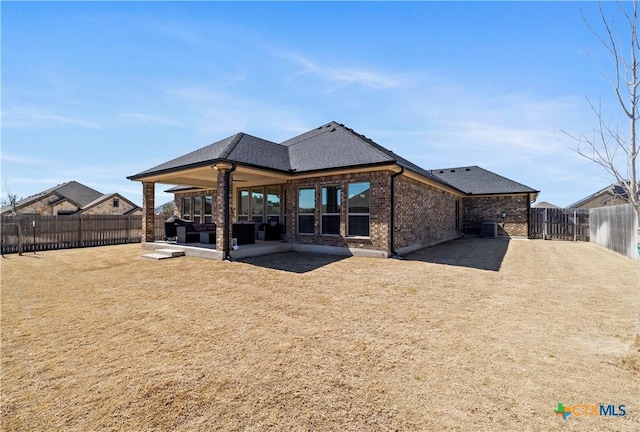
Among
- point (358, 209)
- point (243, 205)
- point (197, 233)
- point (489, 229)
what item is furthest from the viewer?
point (489, 229)

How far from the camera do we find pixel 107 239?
573 inches

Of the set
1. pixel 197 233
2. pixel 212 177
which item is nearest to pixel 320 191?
pixel 212 177

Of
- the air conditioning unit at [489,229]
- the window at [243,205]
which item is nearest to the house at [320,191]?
the window at [243,205]

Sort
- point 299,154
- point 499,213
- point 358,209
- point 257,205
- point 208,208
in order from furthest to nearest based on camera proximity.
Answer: point 499,213 → point 208,208 → point 257,205 → point 299,154 → point 358,209

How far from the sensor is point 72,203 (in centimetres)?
2903

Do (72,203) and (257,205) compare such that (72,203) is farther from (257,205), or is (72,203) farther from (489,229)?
(489,229)

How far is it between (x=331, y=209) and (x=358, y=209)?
3.56 feet

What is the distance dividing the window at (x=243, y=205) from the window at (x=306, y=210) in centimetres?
381

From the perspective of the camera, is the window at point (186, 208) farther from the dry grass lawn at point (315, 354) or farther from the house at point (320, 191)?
the dry grass lawn at point (315, 354)

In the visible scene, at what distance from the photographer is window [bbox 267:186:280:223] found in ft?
41.5

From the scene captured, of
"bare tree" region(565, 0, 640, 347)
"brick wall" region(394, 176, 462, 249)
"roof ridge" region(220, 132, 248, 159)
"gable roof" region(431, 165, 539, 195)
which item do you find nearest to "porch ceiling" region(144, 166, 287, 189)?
"roof ridge" region(220, 132, 248, 159)

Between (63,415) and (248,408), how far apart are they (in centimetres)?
144

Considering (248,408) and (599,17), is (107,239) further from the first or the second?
(599,17)

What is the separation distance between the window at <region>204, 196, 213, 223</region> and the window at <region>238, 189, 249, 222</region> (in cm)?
265
